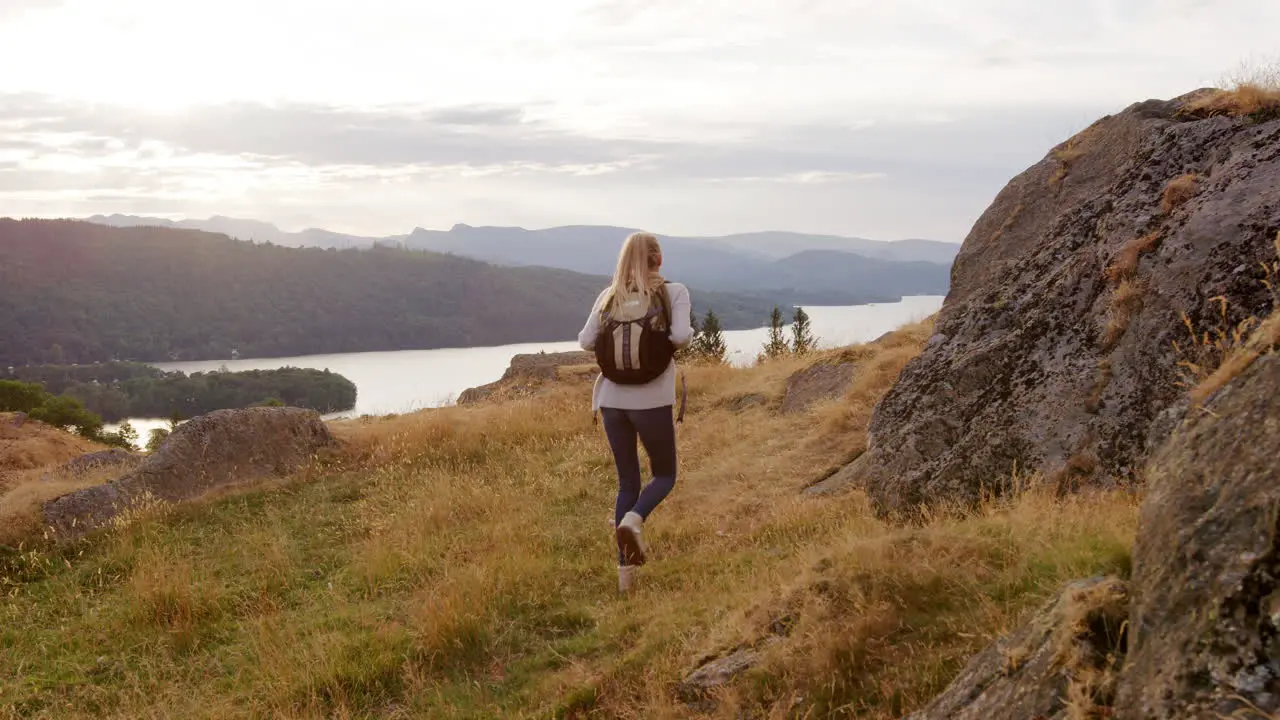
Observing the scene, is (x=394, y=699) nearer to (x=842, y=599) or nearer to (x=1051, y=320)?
(x=842, y=599)

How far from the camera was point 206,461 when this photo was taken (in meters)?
10.7

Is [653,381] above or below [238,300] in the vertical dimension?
below

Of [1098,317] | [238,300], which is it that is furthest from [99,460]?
[238,300]

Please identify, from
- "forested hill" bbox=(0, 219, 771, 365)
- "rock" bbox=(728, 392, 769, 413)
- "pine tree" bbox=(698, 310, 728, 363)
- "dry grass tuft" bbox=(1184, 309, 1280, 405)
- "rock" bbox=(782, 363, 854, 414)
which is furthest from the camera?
"forested hill" bbox=(0, 219, 771, 365)

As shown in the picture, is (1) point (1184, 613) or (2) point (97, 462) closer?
(1) point (1184, 613)

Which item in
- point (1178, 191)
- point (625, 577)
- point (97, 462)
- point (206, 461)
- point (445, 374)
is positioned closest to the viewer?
point (1178, 191)

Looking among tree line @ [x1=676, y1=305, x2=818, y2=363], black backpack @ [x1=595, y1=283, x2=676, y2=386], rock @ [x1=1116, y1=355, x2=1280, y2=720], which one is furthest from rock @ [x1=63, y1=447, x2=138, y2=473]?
rock @ [x1=1116, y1=355, x2=1280, y2=720]

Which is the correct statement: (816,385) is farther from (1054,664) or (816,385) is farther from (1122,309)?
(1054,664)

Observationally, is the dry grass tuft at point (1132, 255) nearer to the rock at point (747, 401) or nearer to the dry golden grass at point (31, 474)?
the rock at point (747, 401)

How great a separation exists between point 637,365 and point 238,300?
5231 inches

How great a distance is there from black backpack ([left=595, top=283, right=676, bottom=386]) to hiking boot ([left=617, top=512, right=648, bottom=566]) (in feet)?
3.36

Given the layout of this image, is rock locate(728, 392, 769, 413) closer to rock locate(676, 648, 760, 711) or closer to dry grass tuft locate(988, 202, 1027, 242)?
dry grass tuft locate(988, 202, 1027, 242)

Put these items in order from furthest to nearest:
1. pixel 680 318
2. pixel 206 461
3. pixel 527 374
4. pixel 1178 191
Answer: pixel 527 374
pixel 206 461
pixel 680 318
pixel 1178 191

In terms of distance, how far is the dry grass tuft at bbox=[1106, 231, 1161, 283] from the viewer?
17.8 ft
